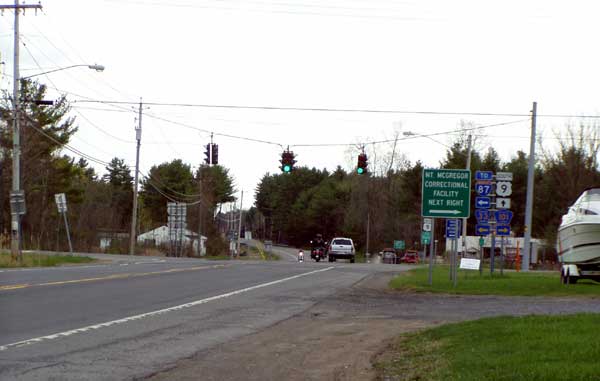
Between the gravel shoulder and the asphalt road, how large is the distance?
1.45 ft

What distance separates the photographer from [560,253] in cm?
2688

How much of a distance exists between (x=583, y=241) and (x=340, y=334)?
1360 cm

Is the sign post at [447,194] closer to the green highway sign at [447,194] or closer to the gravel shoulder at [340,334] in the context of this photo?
the green highway sign at [447,194]

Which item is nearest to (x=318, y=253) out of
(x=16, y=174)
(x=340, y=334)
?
(x=16, y=174)

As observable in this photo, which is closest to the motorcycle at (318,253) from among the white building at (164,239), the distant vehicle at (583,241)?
the white building at (164,239)

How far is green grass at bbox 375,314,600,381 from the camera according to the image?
7.81 meters

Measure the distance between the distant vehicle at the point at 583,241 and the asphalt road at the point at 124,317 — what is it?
23.5 ft

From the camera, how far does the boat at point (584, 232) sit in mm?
23875

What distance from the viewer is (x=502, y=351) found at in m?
9.36

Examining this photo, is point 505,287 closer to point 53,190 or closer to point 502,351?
point 502,351

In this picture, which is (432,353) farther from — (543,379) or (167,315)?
(167,315)

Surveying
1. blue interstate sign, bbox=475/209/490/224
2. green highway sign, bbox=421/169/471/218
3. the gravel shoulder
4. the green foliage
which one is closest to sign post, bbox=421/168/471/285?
green highway sign, bbox=421/169/471/218

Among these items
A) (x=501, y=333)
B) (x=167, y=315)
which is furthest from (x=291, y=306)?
(x=501, y=333)

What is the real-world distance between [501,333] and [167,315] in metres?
6.47
